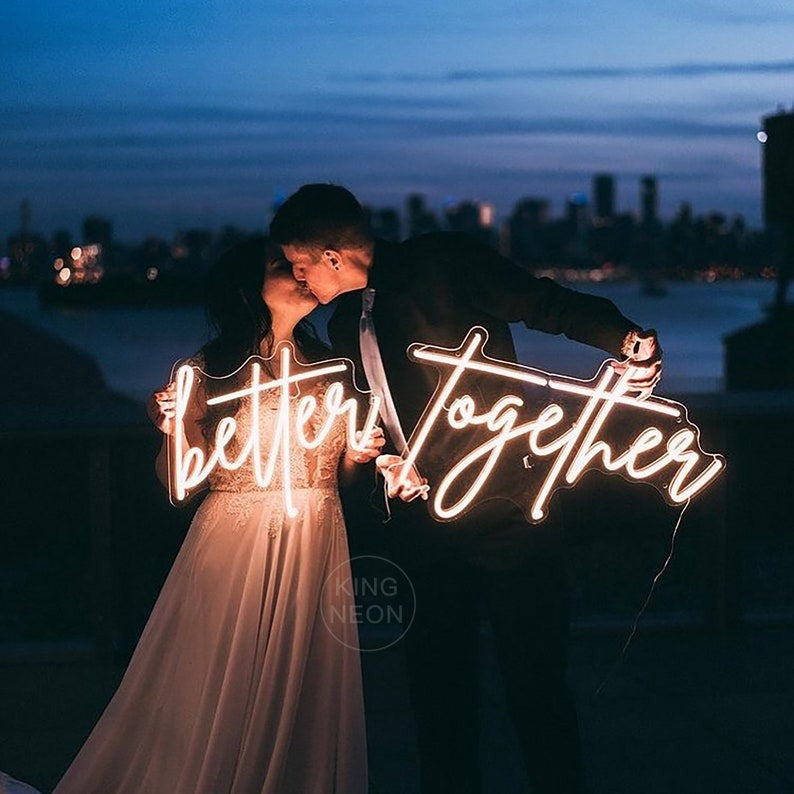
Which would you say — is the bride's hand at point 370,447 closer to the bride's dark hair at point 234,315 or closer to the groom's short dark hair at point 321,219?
the bride's dark hair at point 234,315

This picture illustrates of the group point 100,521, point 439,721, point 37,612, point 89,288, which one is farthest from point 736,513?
point 89,288

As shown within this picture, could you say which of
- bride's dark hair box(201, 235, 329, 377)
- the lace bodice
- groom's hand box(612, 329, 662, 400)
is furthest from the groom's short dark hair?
groom's hand box(612, 329, 662, 400)

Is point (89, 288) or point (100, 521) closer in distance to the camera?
point (100, 521)

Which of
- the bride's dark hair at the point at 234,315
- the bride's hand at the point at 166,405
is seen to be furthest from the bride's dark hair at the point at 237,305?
the bride's hand at the point at 166,405

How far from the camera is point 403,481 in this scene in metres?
4.32

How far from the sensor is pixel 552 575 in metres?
4.39

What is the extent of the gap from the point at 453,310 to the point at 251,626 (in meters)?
1.09

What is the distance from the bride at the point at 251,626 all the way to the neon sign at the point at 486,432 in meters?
0.10

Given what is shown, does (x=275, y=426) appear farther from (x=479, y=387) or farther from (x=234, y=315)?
(x=479, y=387)

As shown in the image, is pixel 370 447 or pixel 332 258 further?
pixel 370 447

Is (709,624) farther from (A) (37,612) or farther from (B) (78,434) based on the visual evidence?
(A) (37,612)

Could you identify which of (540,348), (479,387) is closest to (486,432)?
(479,387)

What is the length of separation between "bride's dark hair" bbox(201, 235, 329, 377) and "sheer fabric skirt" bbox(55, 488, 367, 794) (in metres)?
0.41

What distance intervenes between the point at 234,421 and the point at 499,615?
0.91m
